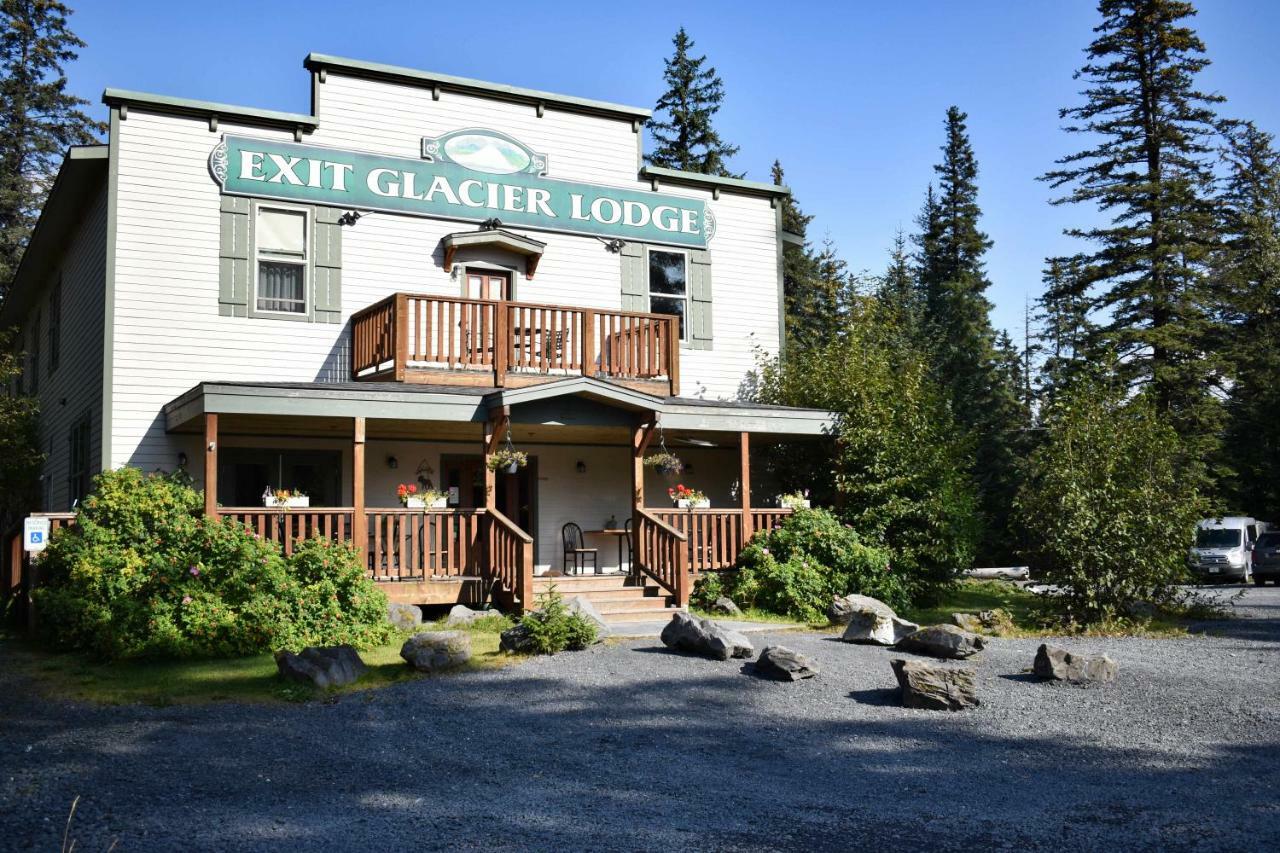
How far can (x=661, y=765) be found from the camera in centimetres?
759

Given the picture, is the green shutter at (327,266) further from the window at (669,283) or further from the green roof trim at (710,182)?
the green roof trim at (710,182)

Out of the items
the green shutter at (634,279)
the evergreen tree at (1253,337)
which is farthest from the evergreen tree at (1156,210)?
the green shutter at (634,279)

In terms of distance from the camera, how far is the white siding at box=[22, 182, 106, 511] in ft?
53.1

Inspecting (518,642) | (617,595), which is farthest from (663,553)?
(518,642)

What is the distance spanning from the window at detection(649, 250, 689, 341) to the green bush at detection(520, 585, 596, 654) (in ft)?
27.6

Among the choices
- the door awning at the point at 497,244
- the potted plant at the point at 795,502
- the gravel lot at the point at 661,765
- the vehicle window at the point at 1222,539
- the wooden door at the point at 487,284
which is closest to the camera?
the gravel lot at the point at 661,765

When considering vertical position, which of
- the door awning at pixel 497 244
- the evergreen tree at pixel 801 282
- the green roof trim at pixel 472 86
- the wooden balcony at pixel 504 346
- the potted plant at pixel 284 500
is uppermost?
the evergreen tree at pixel 801 282

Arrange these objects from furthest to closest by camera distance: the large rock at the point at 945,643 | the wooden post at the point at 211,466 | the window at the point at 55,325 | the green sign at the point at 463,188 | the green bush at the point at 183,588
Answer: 1. the window at the point at 55,325
2. the green sign at the point at 463,188
3. the wooden post at the point at 211,466
4. the large rock at the point at 945,643
5. the green bush at the point at 183,588

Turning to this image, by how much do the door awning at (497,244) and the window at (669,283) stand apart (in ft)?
6.94

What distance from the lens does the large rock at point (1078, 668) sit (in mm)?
10312

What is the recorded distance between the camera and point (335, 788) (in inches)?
270

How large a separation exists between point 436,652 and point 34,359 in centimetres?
1691

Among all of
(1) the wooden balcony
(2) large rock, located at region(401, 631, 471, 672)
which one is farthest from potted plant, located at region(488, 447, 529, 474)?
(2) large rock, located at region(401, 631, 471, 672)

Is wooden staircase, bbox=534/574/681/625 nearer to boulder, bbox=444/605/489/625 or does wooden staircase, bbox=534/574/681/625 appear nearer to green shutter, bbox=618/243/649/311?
boulder, bbox=444/605/489/625
